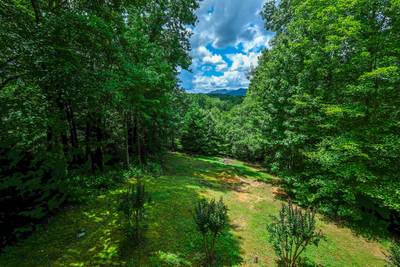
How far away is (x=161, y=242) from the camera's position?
7.37 meters

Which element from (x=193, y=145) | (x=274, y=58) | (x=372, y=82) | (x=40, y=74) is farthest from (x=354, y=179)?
(x=193, y=145)

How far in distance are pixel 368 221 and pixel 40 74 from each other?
1622 cm

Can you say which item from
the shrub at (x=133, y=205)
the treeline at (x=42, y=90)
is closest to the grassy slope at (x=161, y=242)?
the shrub at (x=133, y=205)

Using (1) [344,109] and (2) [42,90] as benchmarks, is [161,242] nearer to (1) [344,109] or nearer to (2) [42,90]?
(2) [42,90]

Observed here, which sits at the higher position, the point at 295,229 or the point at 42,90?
the point at 42,90

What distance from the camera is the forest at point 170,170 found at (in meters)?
6.42

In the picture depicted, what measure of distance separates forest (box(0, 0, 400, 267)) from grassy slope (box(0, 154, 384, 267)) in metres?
0.06

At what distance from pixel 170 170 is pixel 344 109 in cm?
1452

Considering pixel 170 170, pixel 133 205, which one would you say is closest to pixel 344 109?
pixel 133 205

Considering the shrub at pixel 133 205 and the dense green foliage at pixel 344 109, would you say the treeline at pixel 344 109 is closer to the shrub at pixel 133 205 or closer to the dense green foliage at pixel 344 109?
the dense green foliage at pixel 344 109

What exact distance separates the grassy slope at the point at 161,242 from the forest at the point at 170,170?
0.20 ft

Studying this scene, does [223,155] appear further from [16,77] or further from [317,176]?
[16,77]

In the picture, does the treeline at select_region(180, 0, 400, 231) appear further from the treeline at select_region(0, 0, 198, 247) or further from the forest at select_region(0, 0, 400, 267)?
the treeline at select_region(0, 0, 198, 247)

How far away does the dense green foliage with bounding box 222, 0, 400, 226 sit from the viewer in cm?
1079
